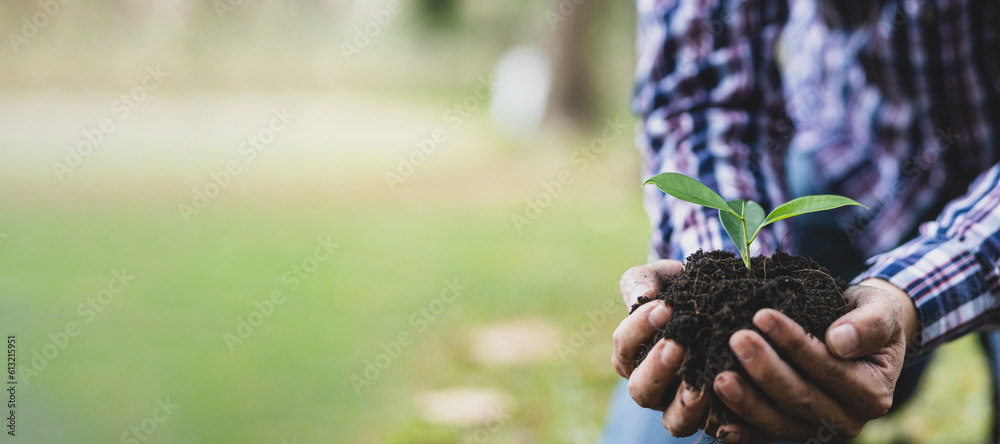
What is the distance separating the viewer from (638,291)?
1128 millimetres

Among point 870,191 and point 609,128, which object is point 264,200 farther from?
point 870,191

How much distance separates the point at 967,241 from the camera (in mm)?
1259

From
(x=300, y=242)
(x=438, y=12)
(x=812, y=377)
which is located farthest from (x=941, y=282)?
(x=438, y=12)

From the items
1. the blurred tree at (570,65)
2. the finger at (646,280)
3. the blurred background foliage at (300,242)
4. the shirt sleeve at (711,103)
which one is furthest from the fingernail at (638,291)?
the blurred tree at (570,65)

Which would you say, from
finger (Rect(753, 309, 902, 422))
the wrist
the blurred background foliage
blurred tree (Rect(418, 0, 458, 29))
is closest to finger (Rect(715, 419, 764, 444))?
finger (Rect(753, 309, 902, 422))

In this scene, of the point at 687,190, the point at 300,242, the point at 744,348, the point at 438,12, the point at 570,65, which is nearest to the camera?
the point at 744,348

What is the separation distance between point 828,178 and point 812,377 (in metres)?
1.01

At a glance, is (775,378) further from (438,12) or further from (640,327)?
(438,12)

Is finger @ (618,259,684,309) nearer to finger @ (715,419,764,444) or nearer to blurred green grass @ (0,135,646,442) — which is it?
finger @ (715,419,764,444)

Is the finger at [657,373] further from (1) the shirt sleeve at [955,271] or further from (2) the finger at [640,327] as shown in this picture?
(1) the shirt sleeve at [955,271]

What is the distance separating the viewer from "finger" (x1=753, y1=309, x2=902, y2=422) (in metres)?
0.95

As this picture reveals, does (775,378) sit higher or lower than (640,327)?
lower

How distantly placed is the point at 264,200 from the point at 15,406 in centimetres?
315

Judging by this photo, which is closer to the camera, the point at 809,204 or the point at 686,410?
the point at 686,410
